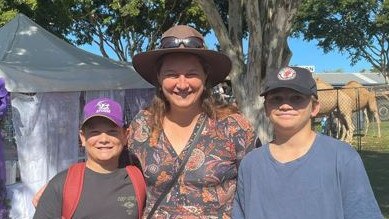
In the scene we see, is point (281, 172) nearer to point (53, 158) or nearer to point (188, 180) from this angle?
point (188, 180)

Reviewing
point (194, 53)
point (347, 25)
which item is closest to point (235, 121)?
point (194, 53)

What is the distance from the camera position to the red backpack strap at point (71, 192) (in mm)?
2418

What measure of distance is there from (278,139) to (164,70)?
24.8 inches

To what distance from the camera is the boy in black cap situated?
2.19m

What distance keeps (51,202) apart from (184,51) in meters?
0.90

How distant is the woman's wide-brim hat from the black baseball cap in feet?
1.18

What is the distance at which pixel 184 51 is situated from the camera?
2.58 meters

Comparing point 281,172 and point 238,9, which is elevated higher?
point 238,9

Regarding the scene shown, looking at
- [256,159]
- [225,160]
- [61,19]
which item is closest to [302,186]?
[256,159]

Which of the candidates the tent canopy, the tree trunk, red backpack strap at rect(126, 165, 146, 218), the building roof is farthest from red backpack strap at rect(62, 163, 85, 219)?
the building roof

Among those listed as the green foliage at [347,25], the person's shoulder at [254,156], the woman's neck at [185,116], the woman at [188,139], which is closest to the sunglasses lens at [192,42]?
the woman at [188,139]

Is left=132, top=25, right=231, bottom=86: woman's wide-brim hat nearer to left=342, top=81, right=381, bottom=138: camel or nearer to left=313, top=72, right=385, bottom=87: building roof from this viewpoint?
left=342, top=81, right=381, bottom=138: camel

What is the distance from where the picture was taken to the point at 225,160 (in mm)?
2594

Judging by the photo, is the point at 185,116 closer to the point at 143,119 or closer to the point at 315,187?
the point at 143,119
